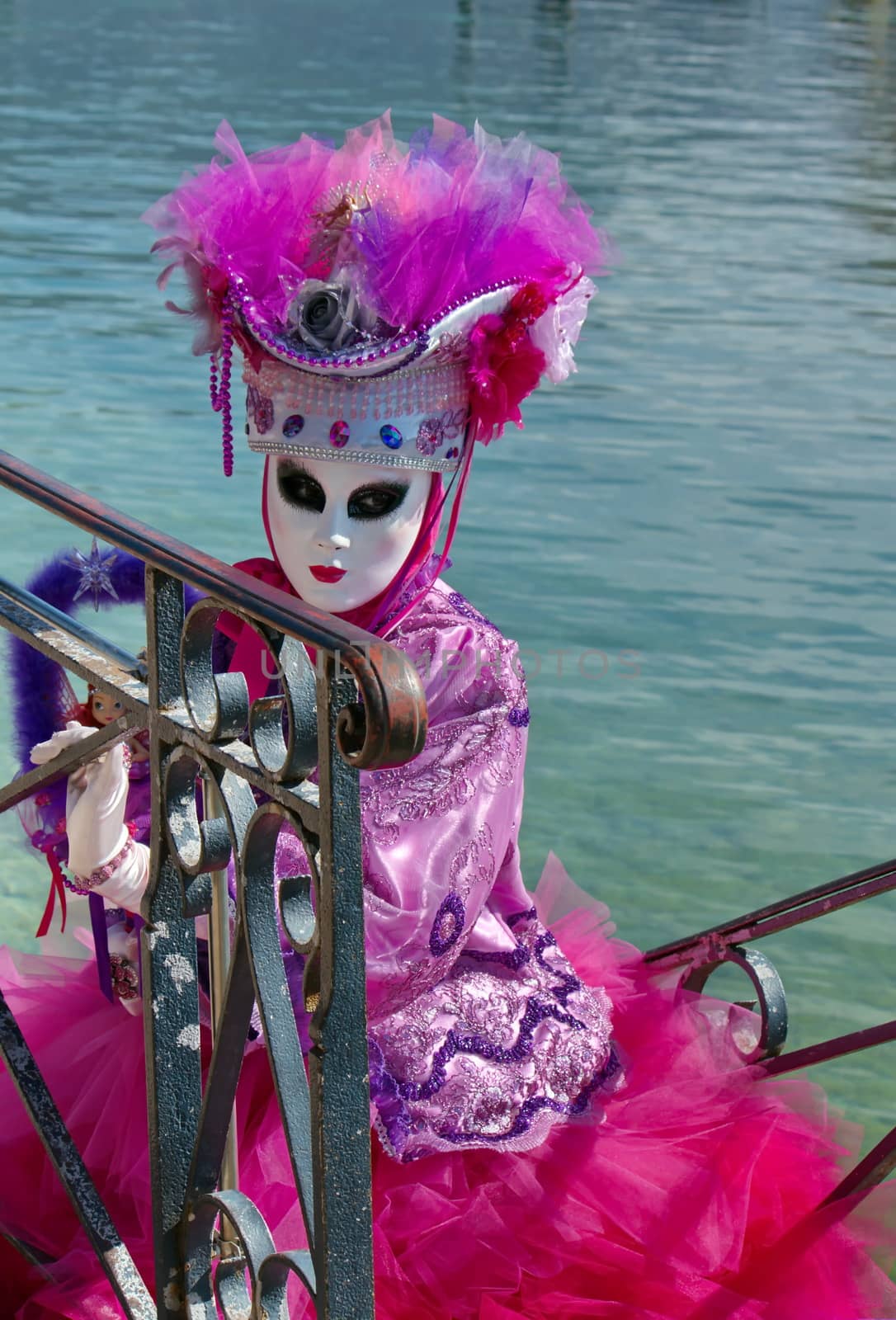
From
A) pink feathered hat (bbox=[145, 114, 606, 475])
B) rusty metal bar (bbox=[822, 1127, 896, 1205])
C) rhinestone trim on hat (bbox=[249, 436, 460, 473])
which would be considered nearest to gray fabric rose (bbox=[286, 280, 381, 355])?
pink feathered hat (bbox=[145, 114, 606, 475])

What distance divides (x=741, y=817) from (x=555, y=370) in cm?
210

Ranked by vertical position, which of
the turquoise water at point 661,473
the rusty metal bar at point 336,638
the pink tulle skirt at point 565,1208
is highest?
the rusty metal bar at point 336,638

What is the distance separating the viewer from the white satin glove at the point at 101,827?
5.22 feet

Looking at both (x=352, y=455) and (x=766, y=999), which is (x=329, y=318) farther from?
(x=766, y=999)

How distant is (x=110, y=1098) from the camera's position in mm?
2049

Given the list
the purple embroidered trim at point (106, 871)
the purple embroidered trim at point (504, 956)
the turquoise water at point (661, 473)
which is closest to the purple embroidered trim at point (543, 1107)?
the purple embroidered trim at point (504, 956)

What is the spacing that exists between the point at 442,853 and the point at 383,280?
687 mm

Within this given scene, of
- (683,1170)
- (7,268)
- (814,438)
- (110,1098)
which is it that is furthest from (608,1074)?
(7,268)

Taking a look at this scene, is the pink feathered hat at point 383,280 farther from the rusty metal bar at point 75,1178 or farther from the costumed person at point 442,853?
the rusty metal bar at point 75,1178

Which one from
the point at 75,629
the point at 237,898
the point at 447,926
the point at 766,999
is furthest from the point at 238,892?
the point at 766,999

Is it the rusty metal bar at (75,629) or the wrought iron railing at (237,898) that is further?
the rusty metal bar at (75,629)

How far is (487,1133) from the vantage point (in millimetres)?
1972

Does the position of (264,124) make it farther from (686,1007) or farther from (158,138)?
(686,1007)

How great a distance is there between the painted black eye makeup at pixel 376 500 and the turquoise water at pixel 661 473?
16.4 inches
